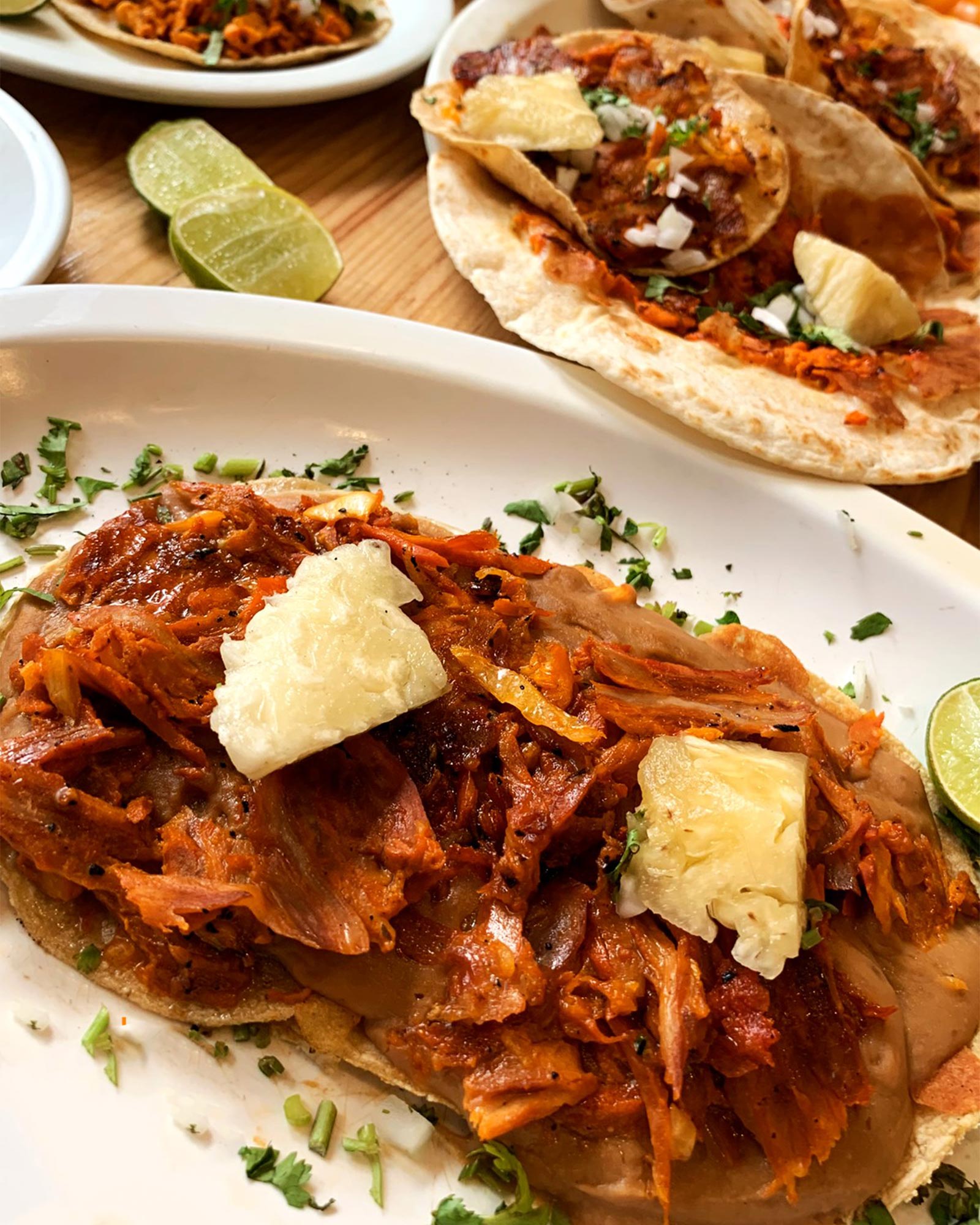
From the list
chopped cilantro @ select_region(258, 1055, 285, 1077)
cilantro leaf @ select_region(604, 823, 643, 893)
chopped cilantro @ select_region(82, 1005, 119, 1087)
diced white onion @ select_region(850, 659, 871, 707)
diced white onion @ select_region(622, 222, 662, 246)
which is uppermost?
diced white onion @ select_region(622, 222, 662, 246)

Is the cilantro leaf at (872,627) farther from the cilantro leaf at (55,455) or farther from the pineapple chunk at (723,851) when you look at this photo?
the cilantro leaf at (55,455)

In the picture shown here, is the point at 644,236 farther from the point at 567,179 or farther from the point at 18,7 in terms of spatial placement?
the point at 18,7

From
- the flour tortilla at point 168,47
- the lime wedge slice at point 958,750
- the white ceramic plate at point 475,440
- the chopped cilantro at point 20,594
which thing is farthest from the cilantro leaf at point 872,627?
the flour tortilla at point 168,47

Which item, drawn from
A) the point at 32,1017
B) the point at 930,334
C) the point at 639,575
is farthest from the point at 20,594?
the point at 930,334

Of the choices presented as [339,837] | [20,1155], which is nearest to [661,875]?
[339,837]

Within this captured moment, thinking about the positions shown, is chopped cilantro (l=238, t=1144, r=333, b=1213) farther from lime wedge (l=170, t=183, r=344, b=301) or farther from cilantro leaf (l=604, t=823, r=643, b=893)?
lime wedge (l=170, t=183, r=344, b=301)

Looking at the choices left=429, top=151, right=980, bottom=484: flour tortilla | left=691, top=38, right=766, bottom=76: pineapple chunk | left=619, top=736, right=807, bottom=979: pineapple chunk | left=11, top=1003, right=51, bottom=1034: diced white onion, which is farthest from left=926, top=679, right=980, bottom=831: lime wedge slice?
left=691, top=38, right=766, bottom=76: pineapple chunk
